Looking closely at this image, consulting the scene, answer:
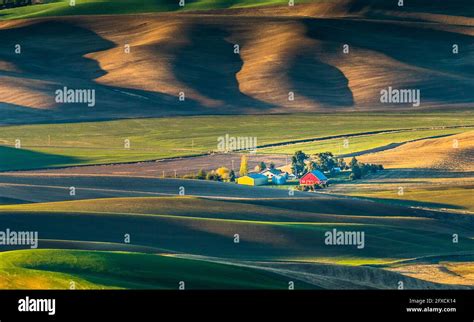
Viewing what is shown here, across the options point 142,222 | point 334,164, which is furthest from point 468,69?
point 142,222

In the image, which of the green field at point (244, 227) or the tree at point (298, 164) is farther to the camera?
the tree at point (298, 164)

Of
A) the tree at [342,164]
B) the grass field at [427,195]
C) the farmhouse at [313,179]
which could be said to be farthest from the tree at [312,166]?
the grass field at [427,195]

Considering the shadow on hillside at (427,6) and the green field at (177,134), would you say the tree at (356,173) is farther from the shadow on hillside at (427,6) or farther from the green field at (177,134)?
the shadow on hillside at (427,6)

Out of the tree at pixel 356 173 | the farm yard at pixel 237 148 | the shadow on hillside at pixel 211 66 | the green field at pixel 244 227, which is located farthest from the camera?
the shadow on hillside at pixel 211 66

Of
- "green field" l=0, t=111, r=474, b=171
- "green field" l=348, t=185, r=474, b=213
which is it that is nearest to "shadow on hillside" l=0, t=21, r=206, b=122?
"green field" l=0, t=111, r=474, b=171

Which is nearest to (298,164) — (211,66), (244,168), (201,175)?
(244,168)

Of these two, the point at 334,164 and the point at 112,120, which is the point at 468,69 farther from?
the point at 334,164

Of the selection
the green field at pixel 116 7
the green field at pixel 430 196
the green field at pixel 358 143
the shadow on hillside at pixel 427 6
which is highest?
the green field at pixel 116 7
